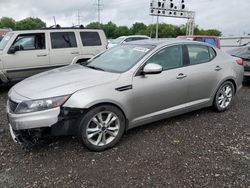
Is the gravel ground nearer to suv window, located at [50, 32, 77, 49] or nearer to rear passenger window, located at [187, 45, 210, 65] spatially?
rear passenger window, located at [187, 45, 210, 65]

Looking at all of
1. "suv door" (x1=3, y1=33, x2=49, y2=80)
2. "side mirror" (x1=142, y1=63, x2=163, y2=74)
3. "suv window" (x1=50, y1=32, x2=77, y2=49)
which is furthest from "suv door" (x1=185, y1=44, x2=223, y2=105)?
"suv door" (x1=3, y1=33, x2=49, y2=80)

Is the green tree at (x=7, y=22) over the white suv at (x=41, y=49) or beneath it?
over

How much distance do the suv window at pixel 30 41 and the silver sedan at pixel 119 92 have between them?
11.3ft

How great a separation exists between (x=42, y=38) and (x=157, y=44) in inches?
176

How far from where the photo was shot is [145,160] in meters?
3.33

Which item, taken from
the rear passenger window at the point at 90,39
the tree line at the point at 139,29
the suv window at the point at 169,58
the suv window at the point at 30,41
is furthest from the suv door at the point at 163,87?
the tree line at the point at 139,29

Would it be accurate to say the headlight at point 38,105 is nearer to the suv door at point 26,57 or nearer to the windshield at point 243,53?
the suv door at point 26,57

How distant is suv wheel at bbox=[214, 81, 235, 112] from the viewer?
5023 millimetres

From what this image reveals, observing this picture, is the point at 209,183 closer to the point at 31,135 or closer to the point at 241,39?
the point at 31,135

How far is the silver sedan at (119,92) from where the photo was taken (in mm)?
3172

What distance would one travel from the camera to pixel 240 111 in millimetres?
5312

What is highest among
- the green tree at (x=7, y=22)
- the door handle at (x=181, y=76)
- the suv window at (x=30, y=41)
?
the green tree at (x=7, y=22)

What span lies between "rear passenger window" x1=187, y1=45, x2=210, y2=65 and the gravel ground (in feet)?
3.98

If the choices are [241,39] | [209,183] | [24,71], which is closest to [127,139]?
[209,183]
